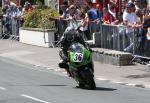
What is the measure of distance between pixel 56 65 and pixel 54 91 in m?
6.14

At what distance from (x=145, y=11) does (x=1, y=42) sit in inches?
447

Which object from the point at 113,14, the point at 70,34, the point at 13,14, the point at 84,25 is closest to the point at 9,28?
the point at 13,14

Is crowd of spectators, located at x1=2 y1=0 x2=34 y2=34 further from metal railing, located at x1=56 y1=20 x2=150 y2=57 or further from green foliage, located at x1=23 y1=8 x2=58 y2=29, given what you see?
metal railing, located at x1=56 y1=20 x2=150 y2=57

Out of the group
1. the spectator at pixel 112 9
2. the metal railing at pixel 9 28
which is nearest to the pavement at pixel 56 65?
the metal railing at pixel 9 28

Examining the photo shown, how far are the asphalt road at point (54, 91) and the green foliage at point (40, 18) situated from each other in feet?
25.5

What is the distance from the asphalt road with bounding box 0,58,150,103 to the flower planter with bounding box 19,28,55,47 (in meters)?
7.20

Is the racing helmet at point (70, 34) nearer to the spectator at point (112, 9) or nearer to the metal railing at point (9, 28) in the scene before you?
the spectator at point (112, 9)

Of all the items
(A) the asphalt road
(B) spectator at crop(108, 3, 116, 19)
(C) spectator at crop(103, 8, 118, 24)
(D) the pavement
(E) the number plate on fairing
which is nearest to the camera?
(A) the asphalt road

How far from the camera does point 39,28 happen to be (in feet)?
91.4

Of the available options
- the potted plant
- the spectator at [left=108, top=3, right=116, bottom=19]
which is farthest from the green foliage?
the spectator at [left=108, top=3, right=116, bottom=19]

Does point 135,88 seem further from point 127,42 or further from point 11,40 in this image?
point 11,40

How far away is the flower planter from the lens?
26.9 m

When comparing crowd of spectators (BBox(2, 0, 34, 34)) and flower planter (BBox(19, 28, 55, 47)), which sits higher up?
crowd of spectators (BBox(2, 0, 34, 34))

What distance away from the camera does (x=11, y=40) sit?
31.0 m
